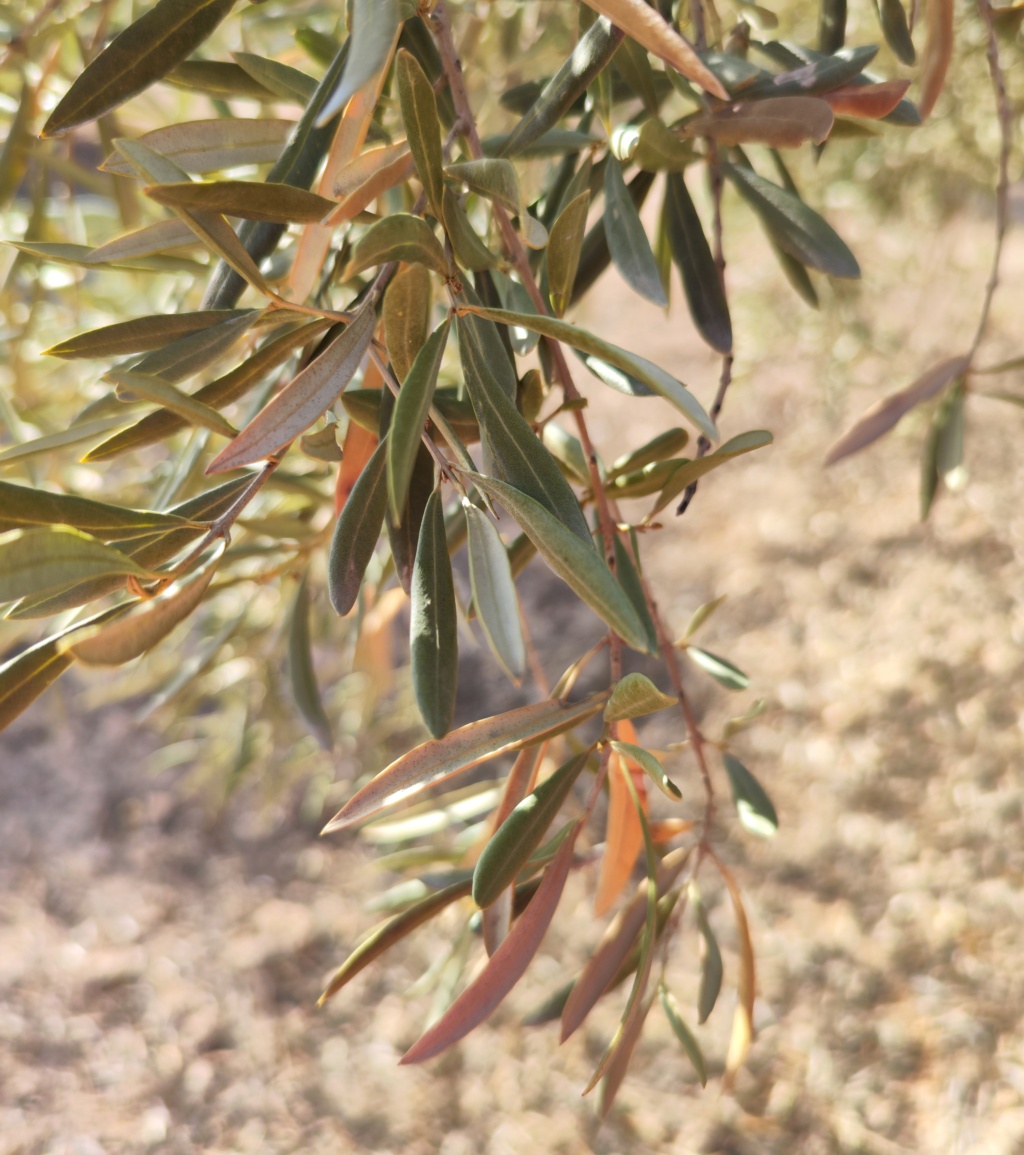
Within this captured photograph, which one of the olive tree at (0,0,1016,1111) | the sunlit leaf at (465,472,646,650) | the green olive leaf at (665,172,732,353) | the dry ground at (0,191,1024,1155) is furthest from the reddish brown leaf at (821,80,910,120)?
the dry ground at (0,191,1024,1155)

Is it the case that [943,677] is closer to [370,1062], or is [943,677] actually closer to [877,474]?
[877,474]

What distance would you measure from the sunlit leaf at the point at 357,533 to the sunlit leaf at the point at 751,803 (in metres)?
0.25

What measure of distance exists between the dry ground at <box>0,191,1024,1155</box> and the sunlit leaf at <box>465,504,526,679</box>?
1080 millimetres

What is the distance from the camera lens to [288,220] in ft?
1.04

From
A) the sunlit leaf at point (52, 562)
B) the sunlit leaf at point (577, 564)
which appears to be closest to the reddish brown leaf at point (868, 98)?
the sunlit leaf at point (577, 564)

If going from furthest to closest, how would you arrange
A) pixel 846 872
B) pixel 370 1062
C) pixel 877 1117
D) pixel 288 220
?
1. pixel 846 872
2. pixel 370 1062
3. pixel 877 1117
4. pixel 288 220

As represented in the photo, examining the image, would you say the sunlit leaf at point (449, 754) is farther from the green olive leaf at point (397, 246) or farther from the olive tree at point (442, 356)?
the green olive leaf at point (397, 246)

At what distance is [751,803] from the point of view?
0.53 m

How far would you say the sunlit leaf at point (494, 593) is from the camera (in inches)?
11.6

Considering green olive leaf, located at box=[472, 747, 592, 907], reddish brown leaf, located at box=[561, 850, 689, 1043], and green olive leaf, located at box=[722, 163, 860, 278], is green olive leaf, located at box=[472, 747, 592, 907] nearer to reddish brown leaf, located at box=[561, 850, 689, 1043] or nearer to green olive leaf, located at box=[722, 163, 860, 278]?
reddish brown leaf, located at box=[561, 850, 689, 1043]

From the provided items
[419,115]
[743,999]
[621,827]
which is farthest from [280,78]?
[743,999]

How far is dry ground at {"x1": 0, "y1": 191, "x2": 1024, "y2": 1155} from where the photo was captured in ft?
3.92

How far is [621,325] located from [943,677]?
1.86 meters

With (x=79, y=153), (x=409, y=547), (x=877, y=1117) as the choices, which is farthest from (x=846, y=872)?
(x=79, y=153)
